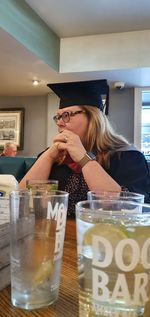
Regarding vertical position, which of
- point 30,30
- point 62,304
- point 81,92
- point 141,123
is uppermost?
point 30,30

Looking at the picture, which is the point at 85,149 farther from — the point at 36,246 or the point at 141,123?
the point at 141,123

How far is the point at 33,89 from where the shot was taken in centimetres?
511

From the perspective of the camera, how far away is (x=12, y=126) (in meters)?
5.66

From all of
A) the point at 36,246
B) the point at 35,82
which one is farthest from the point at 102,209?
the point at 35,82

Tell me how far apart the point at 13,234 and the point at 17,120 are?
17.5 feet

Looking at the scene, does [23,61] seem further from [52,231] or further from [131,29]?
[52,231]

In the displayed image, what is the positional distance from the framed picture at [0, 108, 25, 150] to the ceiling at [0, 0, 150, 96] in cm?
97

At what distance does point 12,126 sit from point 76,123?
4396mm

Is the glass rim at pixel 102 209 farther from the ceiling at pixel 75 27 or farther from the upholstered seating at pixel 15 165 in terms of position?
the upholstered seating at pixel 15 165

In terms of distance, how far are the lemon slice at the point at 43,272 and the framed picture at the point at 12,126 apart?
5295mm

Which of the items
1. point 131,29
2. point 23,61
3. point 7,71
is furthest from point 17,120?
point 131,29

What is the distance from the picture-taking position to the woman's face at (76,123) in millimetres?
1408

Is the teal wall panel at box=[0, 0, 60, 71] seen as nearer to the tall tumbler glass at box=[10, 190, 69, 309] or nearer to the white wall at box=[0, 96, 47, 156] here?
the white wall at box=[0, 96, 47, 156]

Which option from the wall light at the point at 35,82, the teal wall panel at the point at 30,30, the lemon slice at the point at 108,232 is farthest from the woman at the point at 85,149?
the wall light at the point at 35,82
